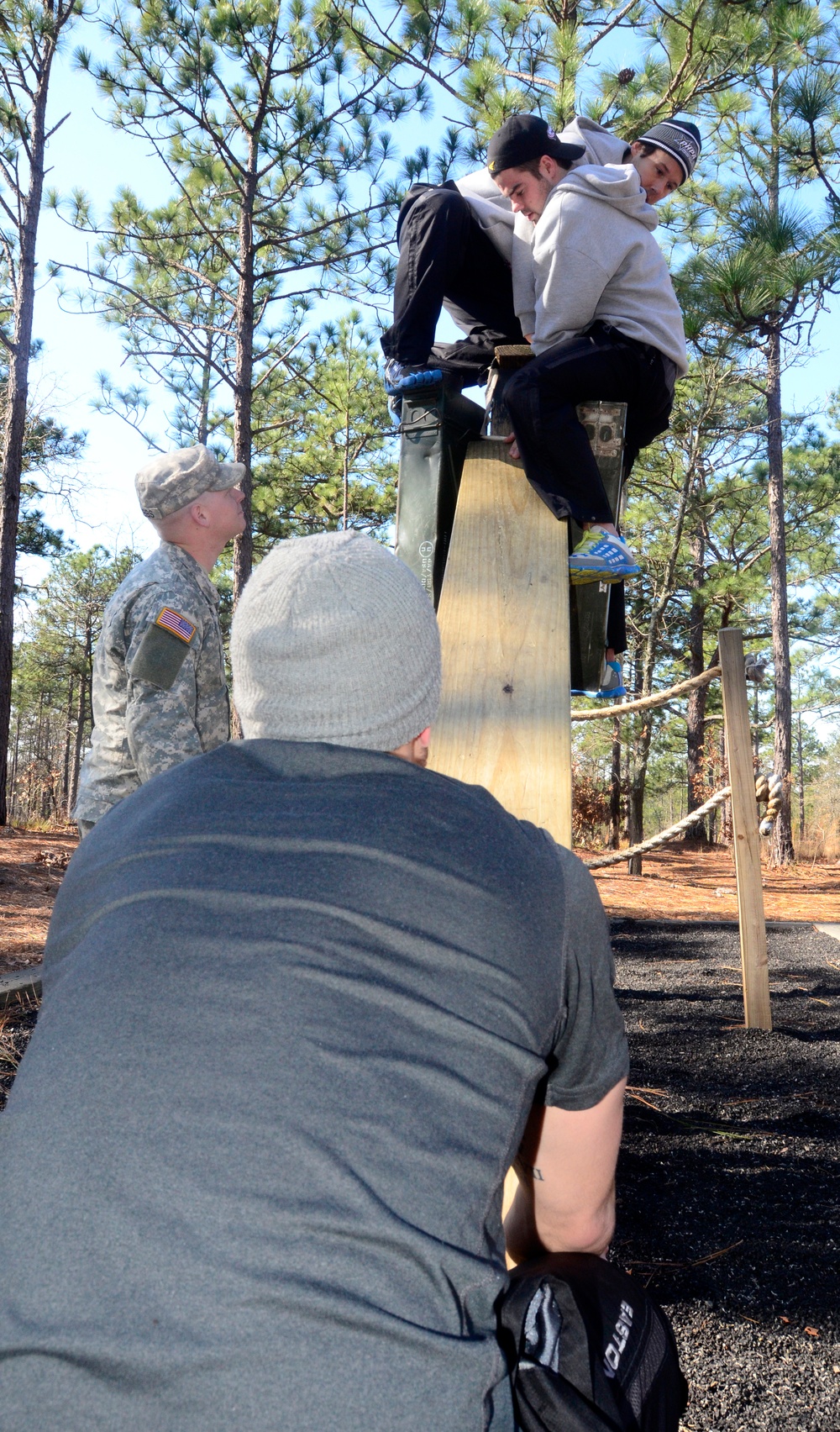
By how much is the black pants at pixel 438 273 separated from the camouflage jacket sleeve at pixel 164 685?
1.14 meters

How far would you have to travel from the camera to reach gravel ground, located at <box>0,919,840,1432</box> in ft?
6.25

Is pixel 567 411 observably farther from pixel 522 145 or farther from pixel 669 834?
pixel 669 834

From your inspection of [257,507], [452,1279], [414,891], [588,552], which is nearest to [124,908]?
[414,891]

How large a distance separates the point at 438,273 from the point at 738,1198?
290 cm

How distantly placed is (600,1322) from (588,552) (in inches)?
88.7

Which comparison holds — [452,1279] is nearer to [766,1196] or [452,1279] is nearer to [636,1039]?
[766,1196]

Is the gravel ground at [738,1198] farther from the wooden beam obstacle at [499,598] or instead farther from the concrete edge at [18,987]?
the concrete edge at [18,987]

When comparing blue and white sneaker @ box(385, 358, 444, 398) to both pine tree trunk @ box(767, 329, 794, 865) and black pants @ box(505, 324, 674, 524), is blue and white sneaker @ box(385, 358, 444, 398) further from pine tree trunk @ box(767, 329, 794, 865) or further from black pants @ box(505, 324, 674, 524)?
pine tree trunk @ box(767, 329, 794, 865)

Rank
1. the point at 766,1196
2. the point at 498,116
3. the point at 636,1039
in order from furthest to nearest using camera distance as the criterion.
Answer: the point at 498,116
the point at 636,1039
the point at 766,1196

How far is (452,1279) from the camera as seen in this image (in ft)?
2.91

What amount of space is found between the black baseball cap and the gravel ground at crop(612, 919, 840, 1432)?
3051 mm

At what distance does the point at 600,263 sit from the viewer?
2938 millimetres

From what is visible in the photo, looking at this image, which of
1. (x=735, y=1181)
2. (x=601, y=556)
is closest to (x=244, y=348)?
(x=601, y=556)

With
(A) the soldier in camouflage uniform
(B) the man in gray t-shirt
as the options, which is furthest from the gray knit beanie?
(A) the soldier in camouflage uniform
